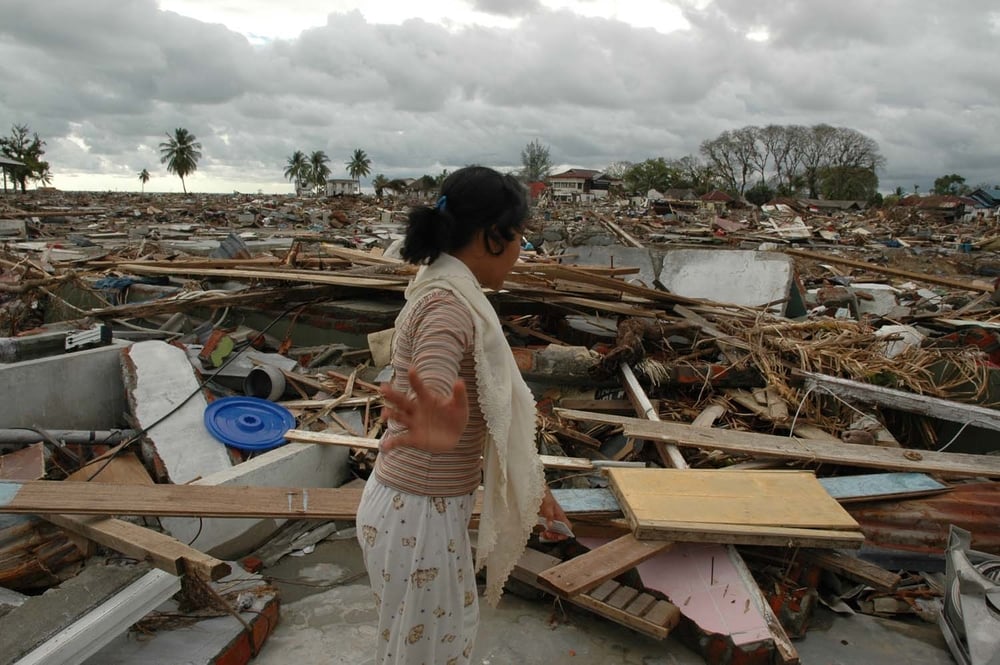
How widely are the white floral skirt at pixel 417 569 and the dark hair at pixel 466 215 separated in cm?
61

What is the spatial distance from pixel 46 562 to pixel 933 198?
50.0 m

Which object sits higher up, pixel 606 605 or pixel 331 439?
pixel 331 439

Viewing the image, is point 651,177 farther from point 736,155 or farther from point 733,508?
point 733,508

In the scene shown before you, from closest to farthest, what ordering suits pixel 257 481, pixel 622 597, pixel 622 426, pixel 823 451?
pixel 622 597 → pixel 257 481 → pixel 823 451 → pixel 622 426

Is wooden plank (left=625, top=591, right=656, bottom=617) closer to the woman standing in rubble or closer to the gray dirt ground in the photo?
the gray dirt ground

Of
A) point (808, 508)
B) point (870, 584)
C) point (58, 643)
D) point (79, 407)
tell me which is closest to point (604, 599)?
point (808, 508)

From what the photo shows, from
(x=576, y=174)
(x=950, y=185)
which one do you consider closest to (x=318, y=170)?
(x=576, y=174)

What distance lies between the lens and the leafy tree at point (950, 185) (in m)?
53.9

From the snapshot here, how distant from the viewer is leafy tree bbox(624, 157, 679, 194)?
60344 mm

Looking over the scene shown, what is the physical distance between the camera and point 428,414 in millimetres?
1145

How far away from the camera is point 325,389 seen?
4.83 m

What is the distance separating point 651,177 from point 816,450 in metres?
61.8

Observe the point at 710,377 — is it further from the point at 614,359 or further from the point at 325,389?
the point at 325,389

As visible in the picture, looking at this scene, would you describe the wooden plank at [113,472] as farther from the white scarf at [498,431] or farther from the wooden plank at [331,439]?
the white scarf at [498,431]
